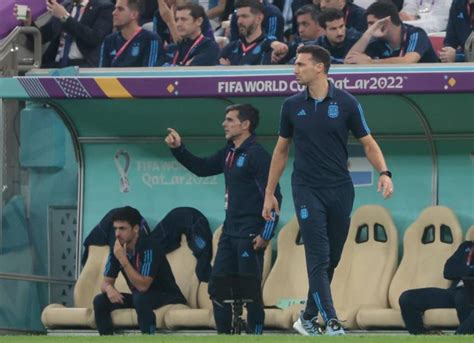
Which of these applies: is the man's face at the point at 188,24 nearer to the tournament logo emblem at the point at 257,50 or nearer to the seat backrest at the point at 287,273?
the tournament logo emblem at the point at 257,50

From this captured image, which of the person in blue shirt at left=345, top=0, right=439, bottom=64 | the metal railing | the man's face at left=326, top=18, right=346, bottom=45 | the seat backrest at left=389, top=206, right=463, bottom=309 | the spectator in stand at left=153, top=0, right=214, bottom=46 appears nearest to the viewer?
the seat backrest at left=389, top=206, right=463, bottom=309

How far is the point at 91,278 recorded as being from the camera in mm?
14156

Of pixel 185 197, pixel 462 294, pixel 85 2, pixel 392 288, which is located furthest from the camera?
pixel 85 2

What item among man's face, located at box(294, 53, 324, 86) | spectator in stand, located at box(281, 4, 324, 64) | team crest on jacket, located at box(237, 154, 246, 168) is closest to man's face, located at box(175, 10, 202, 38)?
spectator in stand, located at box(281, 4, 324, 64)

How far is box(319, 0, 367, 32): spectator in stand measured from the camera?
562 inches

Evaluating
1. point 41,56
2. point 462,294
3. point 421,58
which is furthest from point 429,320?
point 41,56

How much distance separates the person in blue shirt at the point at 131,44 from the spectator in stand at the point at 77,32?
53 centimetres

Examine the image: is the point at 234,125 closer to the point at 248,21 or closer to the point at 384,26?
the point at 384,26

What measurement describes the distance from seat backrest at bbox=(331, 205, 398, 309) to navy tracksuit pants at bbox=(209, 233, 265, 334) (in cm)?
118

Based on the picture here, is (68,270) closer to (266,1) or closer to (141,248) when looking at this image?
(141,248)

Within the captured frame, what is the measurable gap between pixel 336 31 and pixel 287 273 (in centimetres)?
220

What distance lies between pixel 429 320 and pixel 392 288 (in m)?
0.77

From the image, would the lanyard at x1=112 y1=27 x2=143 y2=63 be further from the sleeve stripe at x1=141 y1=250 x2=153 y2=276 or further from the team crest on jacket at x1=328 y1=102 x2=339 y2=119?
the team crest on jacket at x1=328 y1=102 x2=339 y2=119

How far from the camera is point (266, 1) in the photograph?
15000 mm
